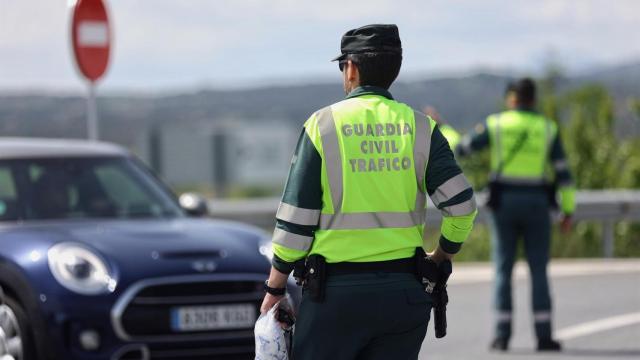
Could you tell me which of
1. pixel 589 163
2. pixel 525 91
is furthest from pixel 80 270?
pixel 589 163

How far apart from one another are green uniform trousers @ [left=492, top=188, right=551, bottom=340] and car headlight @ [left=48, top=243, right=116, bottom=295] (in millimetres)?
3467

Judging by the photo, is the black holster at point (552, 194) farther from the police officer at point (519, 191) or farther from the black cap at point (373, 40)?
the black cap at point (373, 40)

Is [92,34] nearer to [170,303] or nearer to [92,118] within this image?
[92,118]

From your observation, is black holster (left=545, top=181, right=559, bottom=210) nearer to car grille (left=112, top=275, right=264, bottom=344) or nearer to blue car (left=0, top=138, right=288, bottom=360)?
blue car (left=0, top=138, right=288, bottom=360)

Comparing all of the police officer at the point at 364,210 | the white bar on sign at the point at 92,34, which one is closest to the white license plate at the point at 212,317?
the police officer at the point at 364,210

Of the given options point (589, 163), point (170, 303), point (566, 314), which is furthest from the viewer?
point (589, 163)

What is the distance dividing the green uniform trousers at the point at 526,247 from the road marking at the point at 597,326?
→ 2.76 ft

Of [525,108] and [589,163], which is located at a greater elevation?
[525,108]

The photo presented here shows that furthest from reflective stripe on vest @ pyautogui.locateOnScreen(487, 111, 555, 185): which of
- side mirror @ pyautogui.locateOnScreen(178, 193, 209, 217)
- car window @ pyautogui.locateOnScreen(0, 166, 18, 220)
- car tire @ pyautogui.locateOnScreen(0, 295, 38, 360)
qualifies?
car tire @ pyautogui.locateOnScreen(0, 295, 38, 360)

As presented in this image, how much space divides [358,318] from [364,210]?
38 centimetres

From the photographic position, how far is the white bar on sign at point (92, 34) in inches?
572

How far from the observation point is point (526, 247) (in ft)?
36.3

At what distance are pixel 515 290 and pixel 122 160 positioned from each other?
18.4ft

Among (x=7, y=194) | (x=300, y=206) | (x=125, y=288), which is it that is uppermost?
(x=300, y=206)
